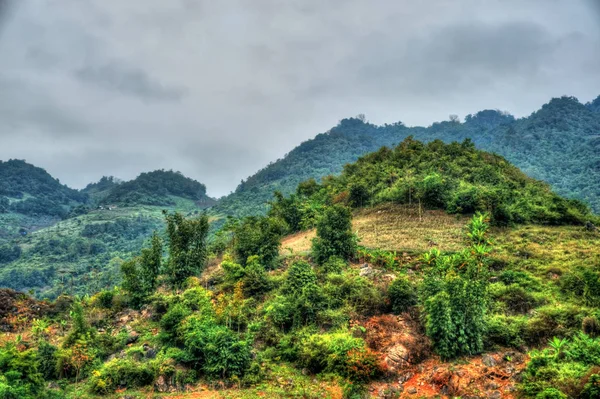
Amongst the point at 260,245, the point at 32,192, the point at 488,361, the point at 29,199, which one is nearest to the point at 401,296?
the point at 488,361

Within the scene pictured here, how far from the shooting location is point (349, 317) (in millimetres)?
22469

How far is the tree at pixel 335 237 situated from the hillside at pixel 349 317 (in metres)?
0.10

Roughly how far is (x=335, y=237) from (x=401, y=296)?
26.0 feet

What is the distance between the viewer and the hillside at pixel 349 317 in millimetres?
18016

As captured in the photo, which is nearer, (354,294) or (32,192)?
(354,294)

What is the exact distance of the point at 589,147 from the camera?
85.0 m

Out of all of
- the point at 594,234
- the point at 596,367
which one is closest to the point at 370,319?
the point at 596,367

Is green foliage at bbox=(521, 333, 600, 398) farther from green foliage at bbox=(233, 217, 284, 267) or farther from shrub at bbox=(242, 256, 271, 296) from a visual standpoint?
green foliage at bbox=(233, 217, 284, 267)

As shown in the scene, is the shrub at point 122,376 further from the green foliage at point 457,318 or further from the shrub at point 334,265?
the green foliage at point 457,318

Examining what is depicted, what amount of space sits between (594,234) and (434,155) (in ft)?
57.4

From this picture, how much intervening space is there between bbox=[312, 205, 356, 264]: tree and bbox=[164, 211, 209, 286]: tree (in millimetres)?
8905

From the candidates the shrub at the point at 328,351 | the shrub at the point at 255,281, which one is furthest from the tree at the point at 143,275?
the shrub at the point at 328,351

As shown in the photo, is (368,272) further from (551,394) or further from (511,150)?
(511,150)

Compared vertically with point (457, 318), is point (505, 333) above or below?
below
